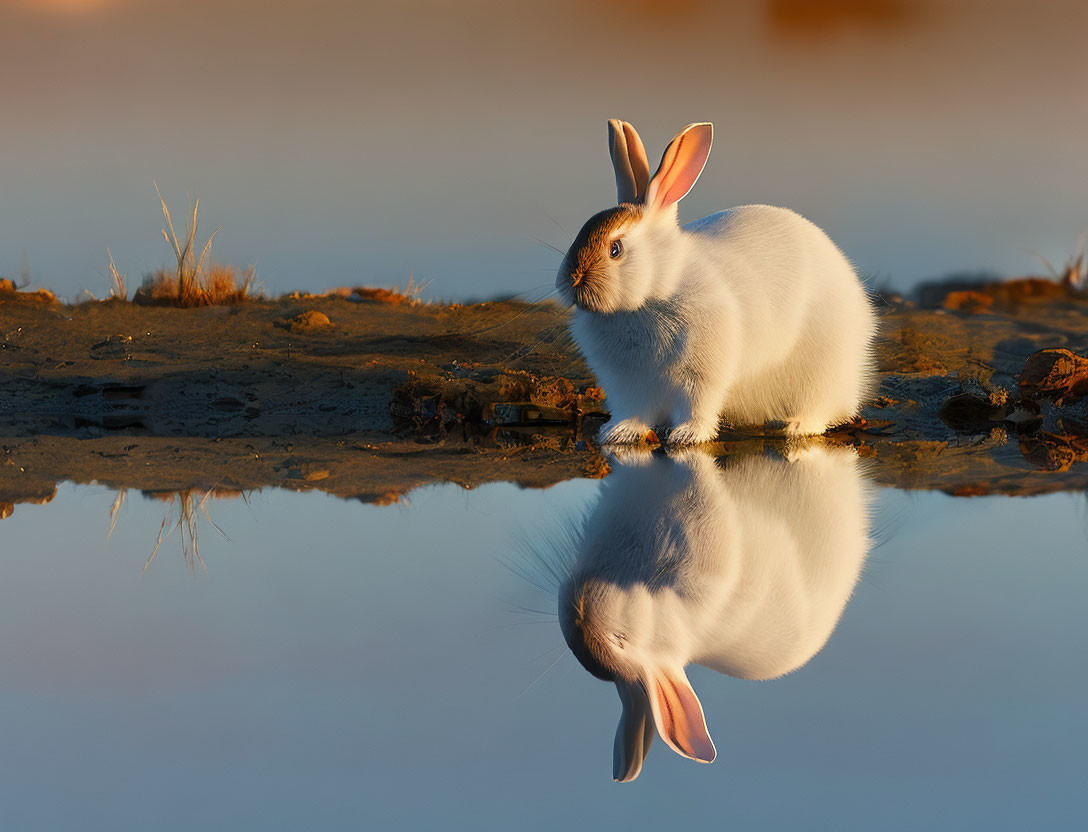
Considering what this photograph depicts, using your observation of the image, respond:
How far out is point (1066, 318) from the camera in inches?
553

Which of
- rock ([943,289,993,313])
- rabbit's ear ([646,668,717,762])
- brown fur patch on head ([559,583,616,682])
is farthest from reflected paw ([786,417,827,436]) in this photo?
rock ([943,289,993,313])

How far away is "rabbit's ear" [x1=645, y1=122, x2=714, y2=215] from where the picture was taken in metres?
5.87

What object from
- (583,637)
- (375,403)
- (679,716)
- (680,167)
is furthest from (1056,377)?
(679,716)

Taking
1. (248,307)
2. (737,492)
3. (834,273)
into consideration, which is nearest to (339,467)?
(737,492)

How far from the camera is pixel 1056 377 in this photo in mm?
8242

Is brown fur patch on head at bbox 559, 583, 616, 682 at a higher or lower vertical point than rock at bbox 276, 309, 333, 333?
lower

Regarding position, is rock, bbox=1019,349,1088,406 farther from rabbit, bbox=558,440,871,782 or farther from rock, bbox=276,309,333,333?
rock, bbox=276,309,333,333

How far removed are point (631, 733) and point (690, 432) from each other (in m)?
4.21

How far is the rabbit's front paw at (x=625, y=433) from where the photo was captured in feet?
20.9

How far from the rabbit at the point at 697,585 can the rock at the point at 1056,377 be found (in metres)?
4.25

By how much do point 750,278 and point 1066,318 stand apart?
31.6ft

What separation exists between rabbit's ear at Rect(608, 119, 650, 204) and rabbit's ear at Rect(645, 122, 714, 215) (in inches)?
4.3

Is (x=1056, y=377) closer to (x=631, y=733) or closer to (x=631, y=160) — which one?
(x=631, y=160)

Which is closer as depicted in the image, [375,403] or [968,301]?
[375,403]
